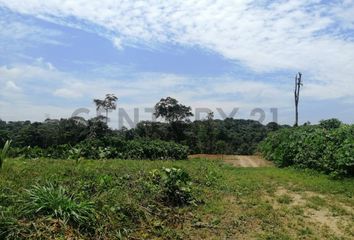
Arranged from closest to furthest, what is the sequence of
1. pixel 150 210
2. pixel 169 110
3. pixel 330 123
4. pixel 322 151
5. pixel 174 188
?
pixel 150 210, pixel 174 188, pixel 322 151, pixel 330 123, pixel 169 110

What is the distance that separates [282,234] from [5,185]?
430 centimetres

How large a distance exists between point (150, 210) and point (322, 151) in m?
9.59

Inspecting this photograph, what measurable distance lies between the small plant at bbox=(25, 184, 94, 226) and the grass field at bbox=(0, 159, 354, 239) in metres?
0.01

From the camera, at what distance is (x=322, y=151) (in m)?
14.9

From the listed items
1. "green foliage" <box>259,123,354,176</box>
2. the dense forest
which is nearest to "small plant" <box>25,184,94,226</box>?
"green foliage" <box>259,123,354,176</box>

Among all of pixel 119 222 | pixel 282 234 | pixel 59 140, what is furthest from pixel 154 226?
pixel 59 140

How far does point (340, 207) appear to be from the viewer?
852 centimetres

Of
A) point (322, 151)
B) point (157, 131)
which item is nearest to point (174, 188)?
point (322, 151)

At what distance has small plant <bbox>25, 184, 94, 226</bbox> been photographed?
5.53m

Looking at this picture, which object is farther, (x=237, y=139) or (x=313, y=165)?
(x=237, y=139)

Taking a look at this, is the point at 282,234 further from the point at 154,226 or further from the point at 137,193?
the point at 137,193

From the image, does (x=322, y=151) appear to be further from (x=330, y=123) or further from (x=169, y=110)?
(x=169, y=110)

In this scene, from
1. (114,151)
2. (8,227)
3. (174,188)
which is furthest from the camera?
(114,151)

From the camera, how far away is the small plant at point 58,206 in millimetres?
5527
